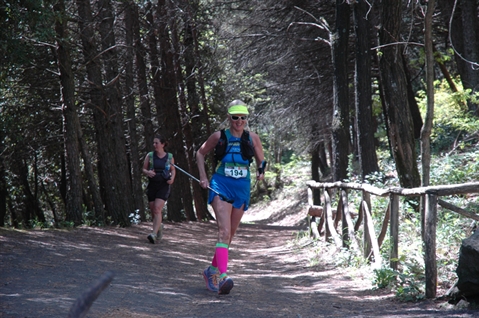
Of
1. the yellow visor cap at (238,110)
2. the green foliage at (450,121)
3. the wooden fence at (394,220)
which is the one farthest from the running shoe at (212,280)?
the green foliage at (450,121)

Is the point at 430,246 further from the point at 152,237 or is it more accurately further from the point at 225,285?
the point at 152,237

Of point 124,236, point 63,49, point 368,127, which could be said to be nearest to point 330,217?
point 368,127

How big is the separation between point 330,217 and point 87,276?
17.8ft

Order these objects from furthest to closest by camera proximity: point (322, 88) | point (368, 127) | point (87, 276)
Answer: point (322, 88), point (368, 127), point (87, 276)

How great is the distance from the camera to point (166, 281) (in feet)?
26.6

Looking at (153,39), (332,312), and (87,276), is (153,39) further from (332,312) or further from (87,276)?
(332,312)

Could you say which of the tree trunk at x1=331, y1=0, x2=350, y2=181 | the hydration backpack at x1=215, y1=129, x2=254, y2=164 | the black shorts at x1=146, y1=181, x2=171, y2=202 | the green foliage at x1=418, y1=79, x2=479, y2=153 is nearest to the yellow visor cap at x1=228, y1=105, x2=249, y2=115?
the hydration backpack at x1=215, y1=129, x2=254, y2=164

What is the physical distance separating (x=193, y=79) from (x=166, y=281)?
1536cm

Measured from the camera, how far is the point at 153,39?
71.2 feet

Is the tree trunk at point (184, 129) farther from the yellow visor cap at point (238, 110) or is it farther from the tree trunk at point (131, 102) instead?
the yellow visor cap at point (238, 110)

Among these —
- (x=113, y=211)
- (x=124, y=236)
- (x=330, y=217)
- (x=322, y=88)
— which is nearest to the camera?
(x=330, y=217)

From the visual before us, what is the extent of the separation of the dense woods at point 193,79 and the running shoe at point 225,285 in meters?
3.31

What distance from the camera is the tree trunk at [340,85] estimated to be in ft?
46.1

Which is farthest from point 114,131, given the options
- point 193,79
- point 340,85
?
point 193,79
